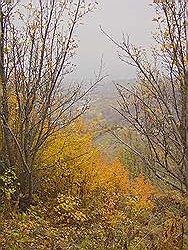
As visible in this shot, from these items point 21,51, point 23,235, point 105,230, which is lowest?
point 105,230

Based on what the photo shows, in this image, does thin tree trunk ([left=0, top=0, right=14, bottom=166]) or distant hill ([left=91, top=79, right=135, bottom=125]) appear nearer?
distant hill ([left=91, top=79, right=135, bottom=125])

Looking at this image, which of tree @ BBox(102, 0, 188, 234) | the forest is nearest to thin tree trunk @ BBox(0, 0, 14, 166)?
the forest

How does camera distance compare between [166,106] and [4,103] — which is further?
[4,103]

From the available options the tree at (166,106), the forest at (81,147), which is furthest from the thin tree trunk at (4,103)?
the tree at (166,106)

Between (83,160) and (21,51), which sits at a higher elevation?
(21,51)

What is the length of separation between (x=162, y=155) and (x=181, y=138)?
52cm

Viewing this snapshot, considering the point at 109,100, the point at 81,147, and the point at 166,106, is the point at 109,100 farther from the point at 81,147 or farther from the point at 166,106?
the point at 166,106

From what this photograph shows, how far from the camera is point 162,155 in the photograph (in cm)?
689

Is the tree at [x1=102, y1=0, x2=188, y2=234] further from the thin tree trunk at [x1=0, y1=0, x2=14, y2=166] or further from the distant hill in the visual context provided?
the thin tree trunk at [x1=0, y1=0, x2=14, y2=166]

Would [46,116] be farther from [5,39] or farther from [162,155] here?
[162,155]

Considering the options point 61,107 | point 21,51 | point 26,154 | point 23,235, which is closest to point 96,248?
point 23,235

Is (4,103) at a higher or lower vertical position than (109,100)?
higher

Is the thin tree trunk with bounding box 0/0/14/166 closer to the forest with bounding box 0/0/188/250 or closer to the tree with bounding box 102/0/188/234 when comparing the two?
the forest with bounding box 0/0/188/250

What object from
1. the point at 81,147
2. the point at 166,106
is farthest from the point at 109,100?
the point at 166,106
